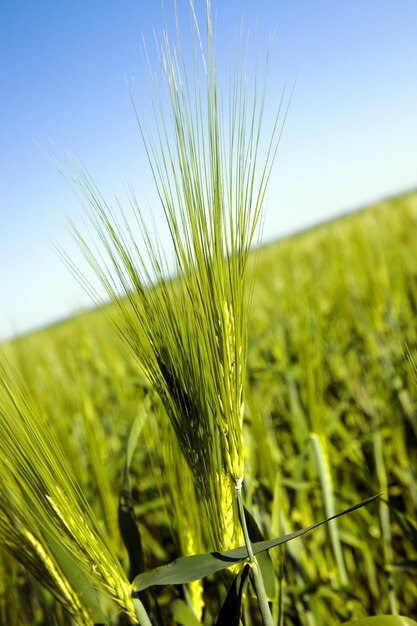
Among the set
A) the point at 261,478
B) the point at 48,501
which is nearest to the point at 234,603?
the point at 48,501

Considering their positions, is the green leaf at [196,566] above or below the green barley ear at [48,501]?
below

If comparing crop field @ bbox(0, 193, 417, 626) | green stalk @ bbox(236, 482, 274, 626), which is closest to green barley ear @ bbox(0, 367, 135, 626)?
crop field @ bbox(0, 193, 417, 626)

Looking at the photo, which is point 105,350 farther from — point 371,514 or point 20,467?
point 20,467

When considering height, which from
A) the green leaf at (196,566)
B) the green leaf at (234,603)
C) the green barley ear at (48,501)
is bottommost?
the green leaf at (234,603)

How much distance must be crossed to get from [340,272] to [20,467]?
1.30 metres

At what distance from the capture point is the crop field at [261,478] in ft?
1.49

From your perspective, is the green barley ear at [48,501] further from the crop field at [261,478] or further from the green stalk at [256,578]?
the green stalk at [256,578]

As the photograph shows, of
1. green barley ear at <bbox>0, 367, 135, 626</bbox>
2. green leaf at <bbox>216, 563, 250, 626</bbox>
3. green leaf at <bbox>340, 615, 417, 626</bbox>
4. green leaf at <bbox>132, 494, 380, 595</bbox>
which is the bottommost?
green leaf at <bbox>340, 615, 417, 626</bbox>

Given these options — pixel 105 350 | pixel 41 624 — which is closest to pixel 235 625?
pixel 41 624

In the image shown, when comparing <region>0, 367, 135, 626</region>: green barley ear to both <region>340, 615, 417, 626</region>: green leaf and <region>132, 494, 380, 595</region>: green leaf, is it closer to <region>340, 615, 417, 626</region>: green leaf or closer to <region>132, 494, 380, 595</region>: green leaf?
<region>132, 494, 380, 595</region>: green leaf

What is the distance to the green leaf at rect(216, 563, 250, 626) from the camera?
16.8 inches

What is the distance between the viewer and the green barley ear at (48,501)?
0.43 m

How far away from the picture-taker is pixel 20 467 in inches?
17.9

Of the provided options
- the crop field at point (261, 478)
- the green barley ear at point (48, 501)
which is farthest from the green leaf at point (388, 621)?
the green barley ear at point (48, 501)
